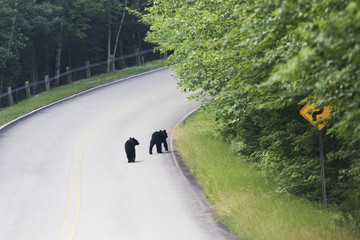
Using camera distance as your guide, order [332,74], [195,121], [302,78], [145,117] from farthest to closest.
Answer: [145,117] → [195,121] → [302,78] → [332,74]

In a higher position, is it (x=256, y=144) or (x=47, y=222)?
(x=256, y=144)

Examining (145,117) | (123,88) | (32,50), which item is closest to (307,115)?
(145,117)

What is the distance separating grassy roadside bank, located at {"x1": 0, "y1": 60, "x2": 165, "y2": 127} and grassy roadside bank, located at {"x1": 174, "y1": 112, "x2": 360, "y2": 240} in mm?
14866

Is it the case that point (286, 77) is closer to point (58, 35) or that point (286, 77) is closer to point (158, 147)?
point (158, 147)

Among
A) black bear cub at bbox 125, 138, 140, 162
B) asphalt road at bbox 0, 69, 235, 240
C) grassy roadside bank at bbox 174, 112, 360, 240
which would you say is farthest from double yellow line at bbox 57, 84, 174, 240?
grassy roadside bank at bbox 174, 112, 360, 240

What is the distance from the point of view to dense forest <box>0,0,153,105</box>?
4062 cm

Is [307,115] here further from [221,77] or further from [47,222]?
[47,222]

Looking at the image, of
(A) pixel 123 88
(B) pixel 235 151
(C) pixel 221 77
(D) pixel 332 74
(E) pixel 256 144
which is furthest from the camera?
(A) pixel 123 88

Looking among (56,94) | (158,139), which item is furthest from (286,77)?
(56,94)

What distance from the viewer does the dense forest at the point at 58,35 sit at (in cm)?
4062

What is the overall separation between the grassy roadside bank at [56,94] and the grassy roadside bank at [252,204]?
14.9 metres

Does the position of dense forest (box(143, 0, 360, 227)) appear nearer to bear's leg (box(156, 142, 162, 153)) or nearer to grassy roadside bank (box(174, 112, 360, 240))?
grassy roadside bank (box(174, 112, 360, 240))

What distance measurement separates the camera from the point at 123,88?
128 ft

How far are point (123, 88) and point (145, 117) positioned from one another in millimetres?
8131
